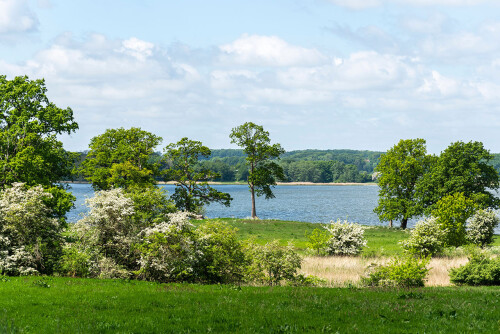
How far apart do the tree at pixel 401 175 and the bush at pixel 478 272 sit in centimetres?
3764

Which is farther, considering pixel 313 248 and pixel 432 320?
pixel 313 248

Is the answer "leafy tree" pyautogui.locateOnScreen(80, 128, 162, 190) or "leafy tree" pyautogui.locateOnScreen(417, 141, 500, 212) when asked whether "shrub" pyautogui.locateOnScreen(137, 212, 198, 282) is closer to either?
"leafy tree" pyautogui.locateOnScreen(80, 128, 162, 190)

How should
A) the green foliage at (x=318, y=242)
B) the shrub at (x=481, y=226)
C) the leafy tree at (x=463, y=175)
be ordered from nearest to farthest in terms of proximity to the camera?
the green foliage at (x=318, y=242) < the shrub at (x=481, y=226) < the leafy tree at (x=463, y=175)

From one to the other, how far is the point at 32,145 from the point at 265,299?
105 ft

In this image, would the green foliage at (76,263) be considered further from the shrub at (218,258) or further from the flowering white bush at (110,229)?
the shrub at (218,258)

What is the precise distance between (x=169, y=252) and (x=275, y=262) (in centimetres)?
584

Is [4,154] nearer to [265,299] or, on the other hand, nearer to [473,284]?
[265,299]

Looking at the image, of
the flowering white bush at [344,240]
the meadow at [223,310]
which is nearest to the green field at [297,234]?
the flowering white bush at [344,240]

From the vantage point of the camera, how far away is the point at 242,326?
37.3 feet

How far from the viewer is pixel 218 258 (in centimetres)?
2306

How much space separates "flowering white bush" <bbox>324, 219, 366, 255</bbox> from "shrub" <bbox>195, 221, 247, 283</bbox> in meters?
16.5

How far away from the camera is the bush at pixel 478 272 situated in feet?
75.9

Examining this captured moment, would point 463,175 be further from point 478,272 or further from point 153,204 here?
point 153,204

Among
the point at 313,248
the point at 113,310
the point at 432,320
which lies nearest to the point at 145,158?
the point at 313,248
